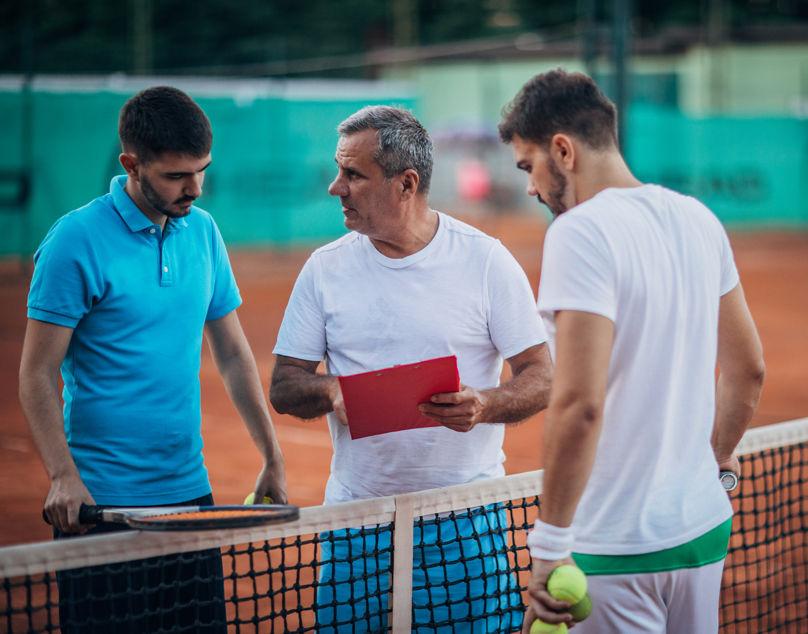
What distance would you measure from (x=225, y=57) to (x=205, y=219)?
69.6 feet

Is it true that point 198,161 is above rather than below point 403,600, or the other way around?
above

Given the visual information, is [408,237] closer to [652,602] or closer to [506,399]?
[506,399]

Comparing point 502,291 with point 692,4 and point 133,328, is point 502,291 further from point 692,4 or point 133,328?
point 692,4

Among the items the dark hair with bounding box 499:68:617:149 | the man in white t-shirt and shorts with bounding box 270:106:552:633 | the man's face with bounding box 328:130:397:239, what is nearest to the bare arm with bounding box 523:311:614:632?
the dark hair with bounding box 499:68:617:149

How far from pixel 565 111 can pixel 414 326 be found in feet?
2.70

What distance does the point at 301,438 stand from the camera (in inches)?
313

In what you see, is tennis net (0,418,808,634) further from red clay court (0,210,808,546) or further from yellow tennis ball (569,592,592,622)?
red clay court (0,210,808,546)

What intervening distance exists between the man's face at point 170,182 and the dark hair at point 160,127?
0.02 m

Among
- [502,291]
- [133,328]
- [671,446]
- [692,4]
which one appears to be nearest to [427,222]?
[502,291]

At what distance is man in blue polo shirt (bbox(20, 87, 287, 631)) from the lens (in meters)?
2.57

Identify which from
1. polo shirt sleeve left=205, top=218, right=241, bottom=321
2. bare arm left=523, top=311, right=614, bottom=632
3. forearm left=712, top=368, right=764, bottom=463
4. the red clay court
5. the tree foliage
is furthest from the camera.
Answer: the tree foliage

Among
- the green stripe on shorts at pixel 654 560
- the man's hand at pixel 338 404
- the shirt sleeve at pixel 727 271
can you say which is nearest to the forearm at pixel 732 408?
the shirt sleeve at pixel 727 271

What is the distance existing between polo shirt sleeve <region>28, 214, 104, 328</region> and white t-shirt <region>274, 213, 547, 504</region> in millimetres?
563

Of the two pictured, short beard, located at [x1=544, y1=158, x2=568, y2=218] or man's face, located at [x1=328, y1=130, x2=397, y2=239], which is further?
man's face, located at [x1=328, y1=130, x2=397, y2=239]
